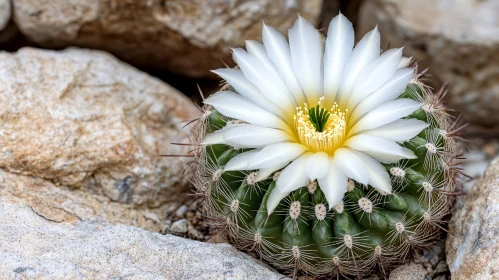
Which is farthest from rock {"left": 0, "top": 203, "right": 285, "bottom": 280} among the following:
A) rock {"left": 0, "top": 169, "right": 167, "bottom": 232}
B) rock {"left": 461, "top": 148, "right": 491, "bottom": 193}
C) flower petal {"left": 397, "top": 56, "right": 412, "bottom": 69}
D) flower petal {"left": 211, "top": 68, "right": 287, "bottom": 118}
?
rock {"left": 461, "top": 148, "right": 491, "bottom": 193}

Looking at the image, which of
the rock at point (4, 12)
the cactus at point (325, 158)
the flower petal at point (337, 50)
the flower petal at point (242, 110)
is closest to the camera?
the cactus at point (325, 158)

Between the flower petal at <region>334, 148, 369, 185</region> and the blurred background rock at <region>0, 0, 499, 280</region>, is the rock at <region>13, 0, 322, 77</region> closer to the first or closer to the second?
the blurred background rock at <region>0, 0, 499, 280</region>

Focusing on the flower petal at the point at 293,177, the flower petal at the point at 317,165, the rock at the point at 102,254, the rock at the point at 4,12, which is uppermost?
the flower petal at the point at 317,165

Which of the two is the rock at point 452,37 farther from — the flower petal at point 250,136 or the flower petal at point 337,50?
the flower petal at point 250,136

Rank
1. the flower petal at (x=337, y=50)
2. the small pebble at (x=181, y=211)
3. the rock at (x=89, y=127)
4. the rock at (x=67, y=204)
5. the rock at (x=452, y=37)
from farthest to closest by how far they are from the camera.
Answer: the rock at (x=452, y=37), the small pebble at (x=181, y=211), the rock at (x=89, y=127), the rock at (x=67, y=204), the flower petal at (x=337, y=50)

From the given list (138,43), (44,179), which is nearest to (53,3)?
(138,43)

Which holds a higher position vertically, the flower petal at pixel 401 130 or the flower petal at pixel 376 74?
the flower petal at pixel 376 74

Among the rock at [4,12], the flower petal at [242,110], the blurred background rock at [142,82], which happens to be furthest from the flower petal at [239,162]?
the rock at [4,12]

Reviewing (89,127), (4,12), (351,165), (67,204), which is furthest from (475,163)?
(4,12)

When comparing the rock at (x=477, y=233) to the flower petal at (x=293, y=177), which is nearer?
the flower petal at (x=293, y=177)
